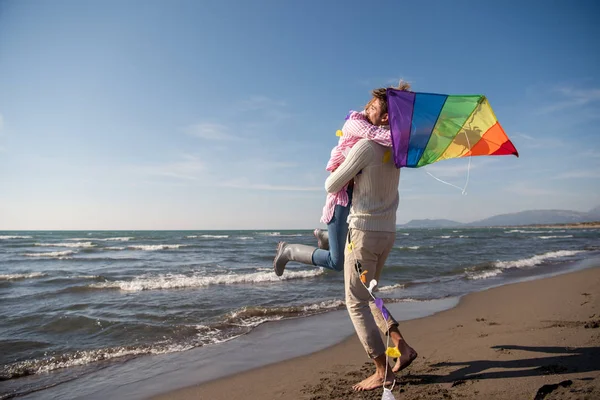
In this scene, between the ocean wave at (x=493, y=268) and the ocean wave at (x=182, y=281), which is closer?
the ocean wave at (x=182, y=281)

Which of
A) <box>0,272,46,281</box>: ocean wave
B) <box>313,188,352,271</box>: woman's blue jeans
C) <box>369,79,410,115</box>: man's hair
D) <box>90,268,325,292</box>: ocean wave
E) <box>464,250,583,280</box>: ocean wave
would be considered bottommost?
<box>464,250,583,280</box>: ocean wave

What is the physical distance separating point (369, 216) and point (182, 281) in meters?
8.04

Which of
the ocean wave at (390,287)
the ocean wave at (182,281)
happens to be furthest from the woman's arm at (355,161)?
the ocean wave at (182,281)

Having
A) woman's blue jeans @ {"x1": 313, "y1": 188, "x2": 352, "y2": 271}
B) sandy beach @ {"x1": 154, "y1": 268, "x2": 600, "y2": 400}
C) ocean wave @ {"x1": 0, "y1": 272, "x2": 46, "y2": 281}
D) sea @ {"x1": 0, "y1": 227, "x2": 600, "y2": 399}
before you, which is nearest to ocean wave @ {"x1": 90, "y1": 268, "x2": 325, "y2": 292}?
sea @ {"x1": 0, "y1": 227, "x2": 600, "y2": 399}

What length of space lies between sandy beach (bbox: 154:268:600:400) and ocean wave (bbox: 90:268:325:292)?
5440 mm

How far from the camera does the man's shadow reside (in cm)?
253

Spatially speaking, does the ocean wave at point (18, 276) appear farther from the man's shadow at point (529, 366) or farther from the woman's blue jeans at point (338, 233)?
the man's shadow at point (529, 366)

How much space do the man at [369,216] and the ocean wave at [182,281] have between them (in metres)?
7.24

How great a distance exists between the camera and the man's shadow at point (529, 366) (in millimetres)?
2530

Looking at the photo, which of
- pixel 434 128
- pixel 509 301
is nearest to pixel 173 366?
pixel 434 128

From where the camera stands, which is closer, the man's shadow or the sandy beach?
the sandy beach

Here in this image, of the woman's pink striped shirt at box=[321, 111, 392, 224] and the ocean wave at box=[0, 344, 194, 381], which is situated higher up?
the woman's pink striped shirt at box=[321, 111, 392, 224]

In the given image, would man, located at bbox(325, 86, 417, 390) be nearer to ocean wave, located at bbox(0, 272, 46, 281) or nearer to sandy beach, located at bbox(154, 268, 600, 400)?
sandy beach, located at bbox(154, 268, 600, 400)

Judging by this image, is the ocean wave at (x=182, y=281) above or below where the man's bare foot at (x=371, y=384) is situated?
below
